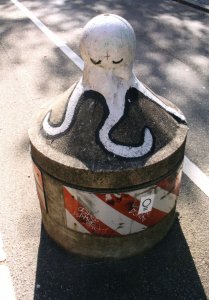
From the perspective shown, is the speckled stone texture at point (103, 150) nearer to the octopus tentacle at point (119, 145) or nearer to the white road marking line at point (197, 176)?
the octopus tentacle at point (119, 145)

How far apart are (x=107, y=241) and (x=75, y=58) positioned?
15.3ft

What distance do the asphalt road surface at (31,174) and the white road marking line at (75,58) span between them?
0.24 feet

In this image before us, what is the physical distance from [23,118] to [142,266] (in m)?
2.82

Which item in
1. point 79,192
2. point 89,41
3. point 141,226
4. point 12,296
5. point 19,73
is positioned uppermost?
point 89,41

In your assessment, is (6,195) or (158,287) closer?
(158,287)

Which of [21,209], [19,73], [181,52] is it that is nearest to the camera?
[21,209]

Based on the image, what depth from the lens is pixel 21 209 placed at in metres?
3.62

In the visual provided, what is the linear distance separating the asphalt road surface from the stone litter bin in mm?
317

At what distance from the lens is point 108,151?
253cm

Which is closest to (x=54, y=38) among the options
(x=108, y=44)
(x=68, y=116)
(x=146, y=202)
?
(x=68, y=116)

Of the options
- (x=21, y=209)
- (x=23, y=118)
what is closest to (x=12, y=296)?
(x=21, y=209)

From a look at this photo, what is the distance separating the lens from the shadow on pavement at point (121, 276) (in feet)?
9.33

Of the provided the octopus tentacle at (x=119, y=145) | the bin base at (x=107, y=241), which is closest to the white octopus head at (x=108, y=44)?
the octopus tentacle at (x=119, y=145)

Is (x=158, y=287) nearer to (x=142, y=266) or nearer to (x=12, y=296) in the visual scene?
(x=142, y=266)
